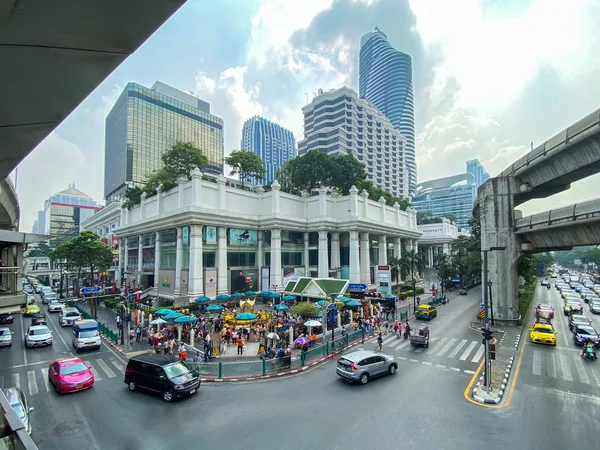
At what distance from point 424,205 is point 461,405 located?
18738 cm

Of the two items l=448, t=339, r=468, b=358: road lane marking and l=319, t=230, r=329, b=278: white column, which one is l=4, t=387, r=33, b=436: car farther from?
l=319, t=230, r=329, b=278: white column

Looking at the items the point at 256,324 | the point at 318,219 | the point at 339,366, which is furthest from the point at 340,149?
the point at 339,366

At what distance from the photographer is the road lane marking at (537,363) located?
1828 cm

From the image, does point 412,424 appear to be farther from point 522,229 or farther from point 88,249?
point 88,249

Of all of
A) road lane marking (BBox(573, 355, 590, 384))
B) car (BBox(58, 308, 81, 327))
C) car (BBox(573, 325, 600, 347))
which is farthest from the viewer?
car (BBox(58, 308, 81, 327))

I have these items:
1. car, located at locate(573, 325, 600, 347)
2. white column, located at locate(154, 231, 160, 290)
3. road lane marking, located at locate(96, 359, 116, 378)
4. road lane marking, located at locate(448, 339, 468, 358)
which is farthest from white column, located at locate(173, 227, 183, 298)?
car, located at locate(573, 325, 600, 347)

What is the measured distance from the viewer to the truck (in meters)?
23.0

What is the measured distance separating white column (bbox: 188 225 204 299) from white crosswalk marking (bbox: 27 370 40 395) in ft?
57.2

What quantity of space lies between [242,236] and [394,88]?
169958 mm

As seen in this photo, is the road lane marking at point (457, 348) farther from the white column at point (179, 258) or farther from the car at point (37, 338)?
the white column at point (179, 258)

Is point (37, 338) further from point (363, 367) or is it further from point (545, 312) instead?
point (545, 312)

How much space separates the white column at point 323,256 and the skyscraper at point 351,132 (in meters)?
57.6

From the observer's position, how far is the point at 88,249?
46594 millimetres

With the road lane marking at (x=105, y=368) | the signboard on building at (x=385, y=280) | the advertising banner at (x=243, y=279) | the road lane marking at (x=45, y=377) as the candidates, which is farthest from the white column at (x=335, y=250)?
the road lane marking at (x=45, y=377)
